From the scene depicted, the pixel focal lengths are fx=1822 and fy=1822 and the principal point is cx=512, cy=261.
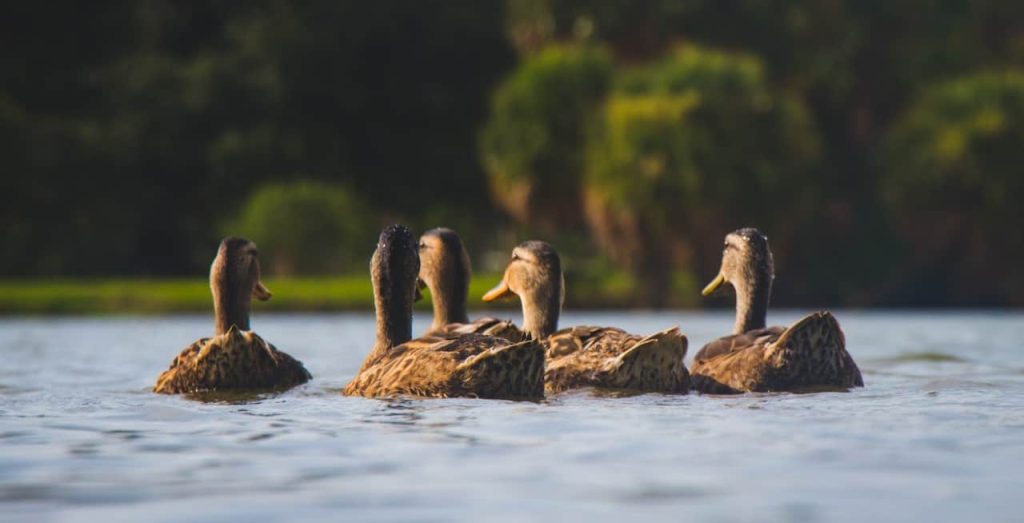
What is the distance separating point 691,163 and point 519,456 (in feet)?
96.0

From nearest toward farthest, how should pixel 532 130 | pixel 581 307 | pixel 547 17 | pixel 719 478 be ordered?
pixel 719 478
pixel 581 307
pixel 532 130
pixel 547 17

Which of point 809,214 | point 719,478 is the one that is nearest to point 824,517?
point 719,478

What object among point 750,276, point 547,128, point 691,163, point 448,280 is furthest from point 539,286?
point 547,128

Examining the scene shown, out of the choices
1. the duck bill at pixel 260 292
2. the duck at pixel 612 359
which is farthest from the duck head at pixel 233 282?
the duck at pixel 612 359

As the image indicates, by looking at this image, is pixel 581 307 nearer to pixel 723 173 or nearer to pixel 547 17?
pixel 723 173

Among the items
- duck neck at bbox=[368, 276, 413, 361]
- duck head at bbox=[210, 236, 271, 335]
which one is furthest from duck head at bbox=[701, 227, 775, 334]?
duck head at bbox=[210, 236, 271, 335]

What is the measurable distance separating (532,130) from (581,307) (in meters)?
5.21

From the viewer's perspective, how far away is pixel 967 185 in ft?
126

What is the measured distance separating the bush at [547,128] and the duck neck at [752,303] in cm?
2666

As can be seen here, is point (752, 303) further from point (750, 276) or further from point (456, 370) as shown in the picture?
point (456, 370)

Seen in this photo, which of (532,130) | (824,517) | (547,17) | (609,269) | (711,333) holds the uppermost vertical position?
(547,17)

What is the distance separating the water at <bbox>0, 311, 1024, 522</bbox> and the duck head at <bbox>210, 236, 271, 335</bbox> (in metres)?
0.98

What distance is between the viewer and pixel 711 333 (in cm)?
2670

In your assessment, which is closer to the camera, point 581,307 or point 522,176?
point 581,307
